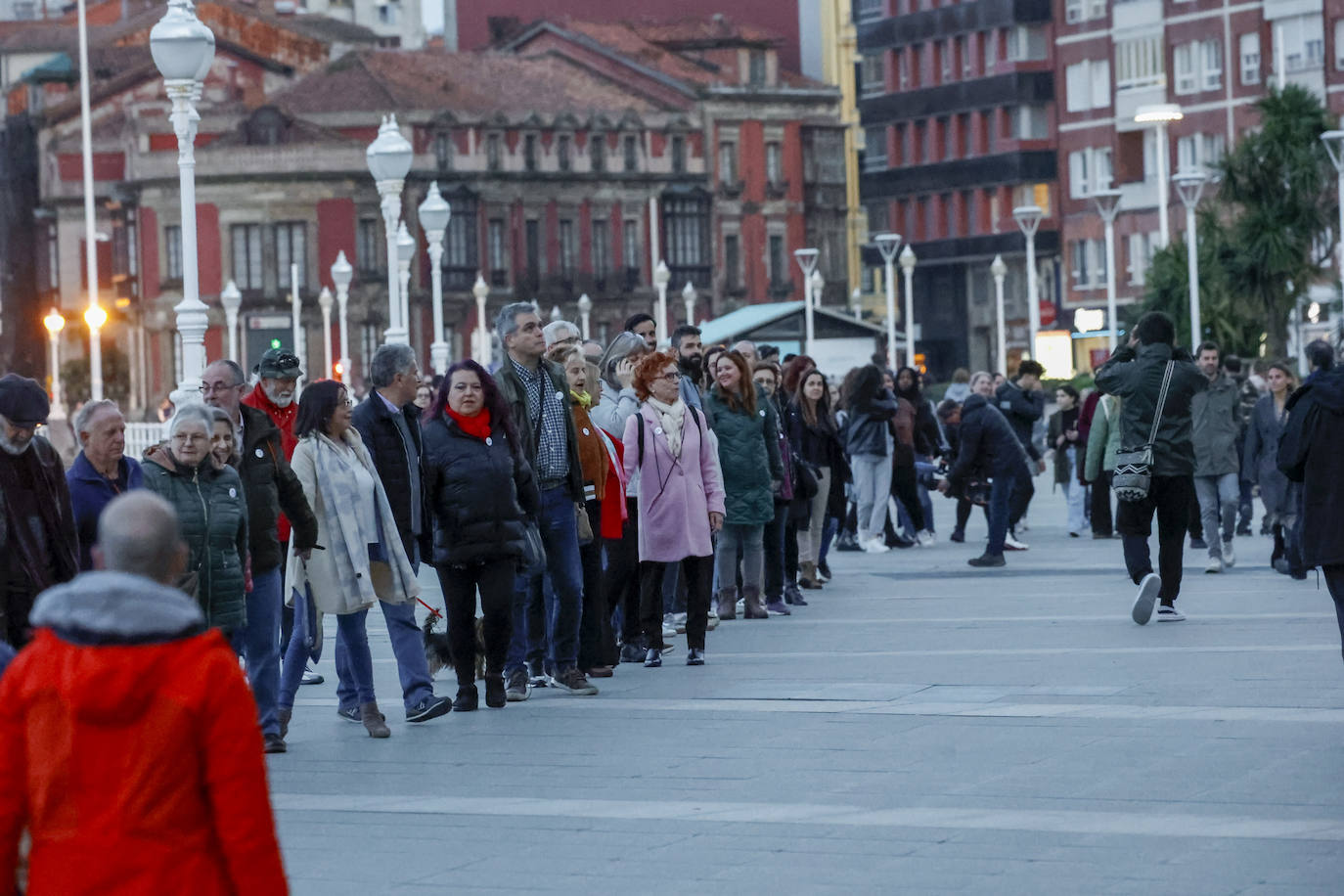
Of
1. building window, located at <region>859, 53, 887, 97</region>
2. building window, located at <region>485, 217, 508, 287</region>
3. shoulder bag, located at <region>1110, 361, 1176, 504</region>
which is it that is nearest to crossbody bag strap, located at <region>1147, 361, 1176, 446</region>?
shoulder bag, located at <region>1110, 361, 1176, 504</region>

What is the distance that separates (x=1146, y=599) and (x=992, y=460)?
7.31 meters

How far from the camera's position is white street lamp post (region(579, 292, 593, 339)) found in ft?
288

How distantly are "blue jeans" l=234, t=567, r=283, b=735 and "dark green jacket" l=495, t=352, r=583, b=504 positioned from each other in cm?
200

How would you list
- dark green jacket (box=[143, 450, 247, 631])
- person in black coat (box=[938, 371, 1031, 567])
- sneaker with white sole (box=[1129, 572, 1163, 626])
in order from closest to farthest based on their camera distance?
dark green jacket (box=[143, 450, 247, 631]), sneaker with white sole (box=[1129, 572, 1163, 626]), person in black coat (box=[938, 371, 1031, 567])

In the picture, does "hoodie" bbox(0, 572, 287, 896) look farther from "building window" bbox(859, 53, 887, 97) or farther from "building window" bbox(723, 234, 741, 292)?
"building window" bbox(859, 53, 887, 97)

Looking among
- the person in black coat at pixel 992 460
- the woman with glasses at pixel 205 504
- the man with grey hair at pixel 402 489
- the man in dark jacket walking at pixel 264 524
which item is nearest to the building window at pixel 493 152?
the person in black coat at pixel 992 460

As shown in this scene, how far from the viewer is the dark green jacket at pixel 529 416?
13766 mm

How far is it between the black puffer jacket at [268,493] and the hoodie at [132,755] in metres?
6.38

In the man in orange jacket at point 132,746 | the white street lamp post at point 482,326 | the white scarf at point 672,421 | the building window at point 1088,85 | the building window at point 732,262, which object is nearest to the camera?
the man in orange jacket at point 132,746

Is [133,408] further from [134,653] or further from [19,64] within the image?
[134,653]

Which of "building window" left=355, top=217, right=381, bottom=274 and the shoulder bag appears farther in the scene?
"building window" left=355, top=217, right=381, bottom=274

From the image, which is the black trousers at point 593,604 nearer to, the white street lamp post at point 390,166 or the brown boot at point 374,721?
the brown boot at point 374,721

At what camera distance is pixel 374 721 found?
488 inches

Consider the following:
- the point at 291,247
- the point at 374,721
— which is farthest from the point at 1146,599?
the point at 291,247
